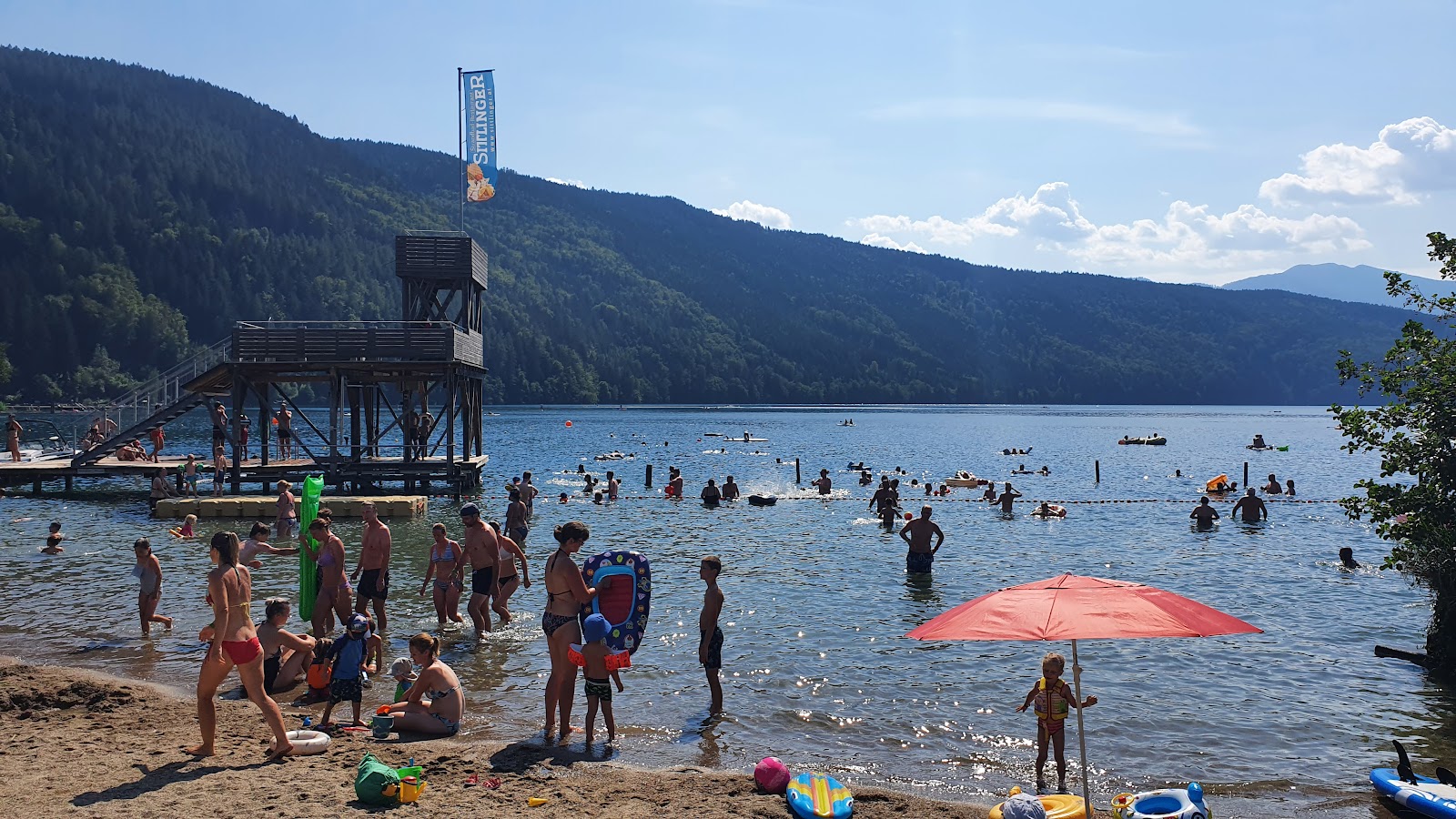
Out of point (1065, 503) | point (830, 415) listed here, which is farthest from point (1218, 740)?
point (830, 415)

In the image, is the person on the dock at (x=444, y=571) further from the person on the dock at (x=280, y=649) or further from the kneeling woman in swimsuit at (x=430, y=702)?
the kneeling woman in swimsuit at (x=430, y=702)

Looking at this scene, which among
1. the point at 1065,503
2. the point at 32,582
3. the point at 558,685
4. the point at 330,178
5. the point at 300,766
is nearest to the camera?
the point at 300,766

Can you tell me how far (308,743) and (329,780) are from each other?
892mm

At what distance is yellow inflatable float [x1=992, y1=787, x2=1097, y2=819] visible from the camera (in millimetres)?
7535

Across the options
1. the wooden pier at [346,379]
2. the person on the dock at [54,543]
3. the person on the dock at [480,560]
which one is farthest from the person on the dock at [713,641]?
the wooden pier at [346,379]

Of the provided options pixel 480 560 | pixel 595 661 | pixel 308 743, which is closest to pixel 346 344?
pixel 480 560

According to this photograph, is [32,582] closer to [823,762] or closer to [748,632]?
[748,632]

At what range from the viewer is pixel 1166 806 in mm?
7289

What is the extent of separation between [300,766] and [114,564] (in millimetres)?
14589

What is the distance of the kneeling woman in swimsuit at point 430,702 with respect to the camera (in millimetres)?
9680

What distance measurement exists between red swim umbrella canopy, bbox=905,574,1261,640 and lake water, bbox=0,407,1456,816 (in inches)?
110

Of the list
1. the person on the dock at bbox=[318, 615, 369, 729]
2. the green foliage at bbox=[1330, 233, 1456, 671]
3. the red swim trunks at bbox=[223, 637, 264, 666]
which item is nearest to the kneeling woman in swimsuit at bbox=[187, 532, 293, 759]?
the red swim trunks at bbox=[223, 637, 264, 666]

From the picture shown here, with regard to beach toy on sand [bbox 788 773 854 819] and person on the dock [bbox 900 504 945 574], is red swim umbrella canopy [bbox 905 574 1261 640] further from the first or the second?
person on the dock [bbox 900 504 945 574]

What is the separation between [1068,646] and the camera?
14367mm
